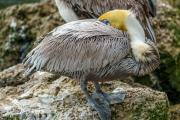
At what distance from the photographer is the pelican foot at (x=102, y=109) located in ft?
21.8

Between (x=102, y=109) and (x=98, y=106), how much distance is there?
1.9 inches

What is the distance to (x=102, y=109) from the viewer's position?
22.0 ft

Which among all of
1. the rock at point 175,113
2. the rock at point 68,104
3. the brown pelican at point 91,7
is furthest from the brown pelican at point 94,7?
the rock at point 68,104

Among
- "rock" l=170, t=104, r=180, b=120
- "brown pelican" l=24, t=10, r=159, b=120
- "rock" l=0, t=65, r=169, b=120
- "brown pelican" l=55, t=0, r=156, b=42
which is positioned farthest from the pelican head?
"brown pelican" l=55, t=0, r=156, b=42

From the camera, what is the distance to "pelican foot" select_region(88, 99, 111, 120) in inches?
262

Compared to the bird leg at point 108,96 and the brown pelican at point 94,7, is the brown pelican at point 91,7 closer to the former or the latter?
the brown pelican at point 94,7

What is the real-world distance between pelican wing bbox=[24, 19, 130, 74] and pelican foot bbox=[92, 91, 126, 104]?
527 millimetres

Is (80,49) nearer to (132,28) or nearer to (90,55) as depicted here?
(90,55)

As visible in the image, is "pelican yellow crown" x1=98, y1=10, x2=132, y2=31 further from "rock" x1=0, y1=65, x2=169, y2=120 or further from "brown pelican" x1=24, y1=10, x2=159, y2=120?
"rock" x1=0, y1=65, x2=169, y2=120

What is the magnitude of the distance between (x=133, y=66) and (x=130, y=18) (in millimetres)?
491

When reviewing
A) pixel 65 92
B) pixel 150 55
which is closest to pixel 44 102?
pixel 65 92

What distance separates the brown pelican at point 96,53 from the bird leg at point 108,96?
0.54 ft

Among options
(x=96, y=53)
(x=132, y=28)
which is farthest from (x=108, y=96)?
(x=132, y=28)

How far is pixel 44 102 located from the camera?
6922 mm
